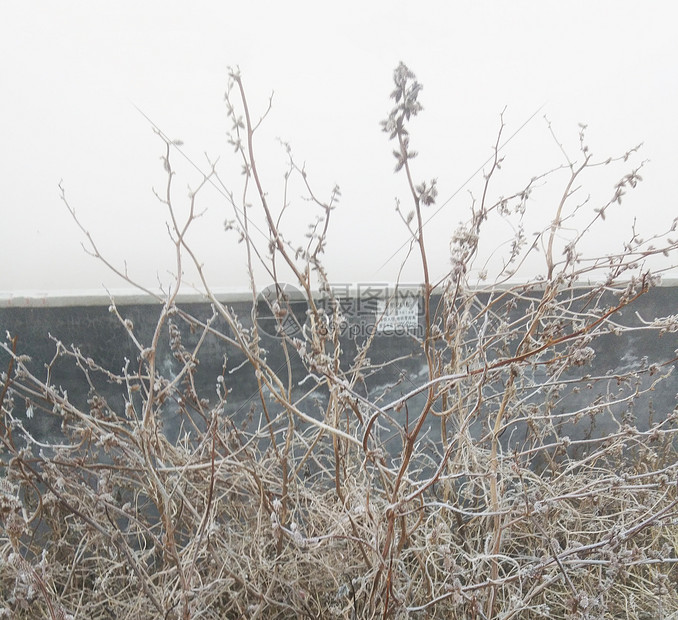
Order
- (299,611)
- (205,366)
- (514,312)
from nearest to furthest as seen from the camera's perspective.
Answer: (299,611)
(205,366)
(514,312)

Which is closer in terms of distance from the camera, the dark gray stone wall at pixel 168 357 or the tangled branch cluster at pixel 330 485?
the tangled branch cluster at pixel 330 485

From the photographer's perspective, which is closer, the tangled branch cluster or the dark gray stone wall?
the tangled branch cluster

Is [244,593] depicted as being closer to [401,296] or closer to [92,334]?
[92,334]

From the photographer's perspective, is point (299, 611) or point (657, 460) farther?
point (657, 460)

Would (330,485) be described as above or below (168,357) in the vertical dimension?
below

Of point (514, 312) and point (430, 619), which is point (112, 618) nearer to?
point (430, 619)

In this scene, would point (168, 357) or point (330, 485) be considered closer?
point (168, 357)

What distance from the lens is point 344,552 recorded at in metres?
1.55

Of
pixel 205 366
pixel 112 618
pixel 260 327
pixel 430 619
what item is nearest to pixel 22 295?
pixel 205 366

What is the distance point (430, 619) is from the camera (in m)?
1.50

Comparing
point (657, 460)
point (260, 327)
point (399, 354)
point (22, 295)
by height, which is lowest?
point (657, 460)

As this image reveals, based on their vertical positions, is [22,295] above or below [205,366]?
above

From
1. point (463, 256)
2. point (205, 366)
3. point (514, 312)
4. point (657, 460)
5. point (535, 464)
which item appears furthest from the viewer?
point (535, 464)

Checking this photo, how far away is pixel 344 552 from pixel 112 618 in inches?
31.1
